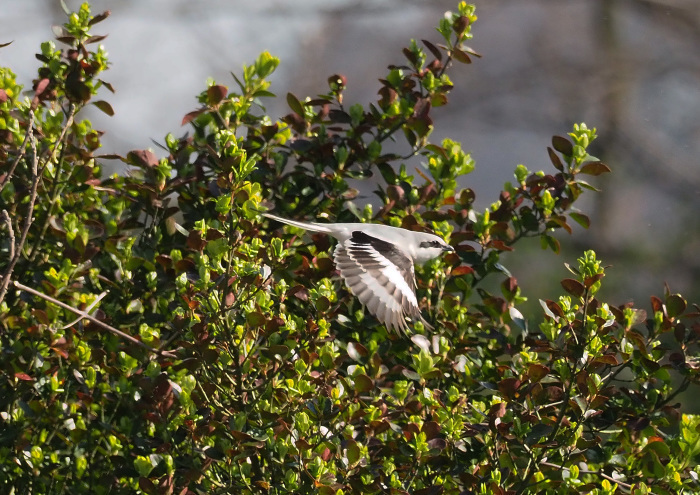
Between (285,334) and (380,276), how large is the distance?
0.41 metres

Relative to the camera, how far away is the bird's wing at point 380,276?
2438mm

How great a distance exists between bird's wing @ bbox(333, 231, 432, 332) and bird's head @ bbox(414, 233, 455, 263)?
0.12 feet

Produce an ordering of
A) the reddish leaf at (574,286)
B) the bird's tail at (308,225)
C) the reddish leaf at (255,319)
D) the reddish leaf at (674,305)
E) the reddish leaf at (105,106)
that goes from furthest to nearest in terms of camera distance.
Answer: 1. the reddish leaf at (105,106)
2. the bird's tail at (308,225)
3. the reddish leaf at (674,305)
4. the reddish leaf at (574,286)
5. the reddish leaf at (255,319)

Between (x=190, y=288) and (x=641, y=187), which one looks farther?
(x=641, y=187)

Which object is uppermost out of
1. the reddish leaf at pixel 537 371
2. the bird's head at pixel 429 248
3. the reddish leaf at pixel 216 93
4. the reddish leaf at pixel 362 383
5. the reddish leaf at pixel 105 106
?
the reddish leaf at pixel 105 106

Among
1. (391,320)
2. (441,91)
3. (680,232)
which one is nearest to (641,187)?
(680,232)

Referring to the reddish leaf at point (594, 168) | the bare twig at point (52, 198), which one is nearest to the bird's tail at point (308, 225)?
the bare twig at point (52, 198)

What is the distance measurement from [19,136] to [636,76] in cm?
777

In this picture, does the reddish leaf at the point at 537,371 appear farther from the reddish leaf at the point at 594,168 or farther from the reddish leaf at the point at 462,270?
the reddish leaf at the point at 594,168

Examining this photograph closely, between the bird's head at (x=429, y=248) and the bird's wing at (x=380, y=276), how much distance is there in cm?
4

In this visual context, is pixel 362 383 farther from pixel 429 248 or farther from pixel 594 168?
pixel 594 168

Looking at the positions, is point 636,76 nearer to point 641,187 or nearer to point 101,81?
point 641,187

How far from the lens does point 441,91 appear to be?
2852 millimetres

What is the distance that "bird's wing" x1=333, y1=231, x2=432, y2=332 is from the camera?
2.44m
